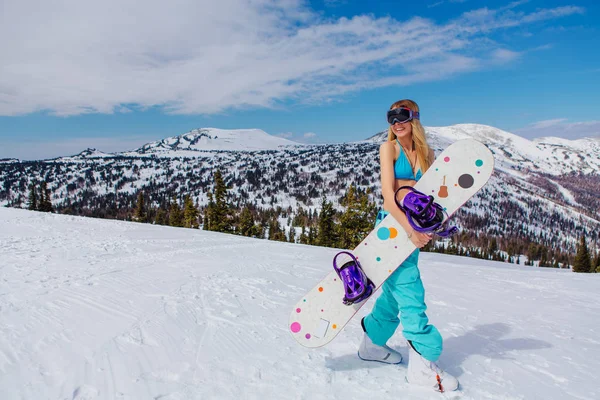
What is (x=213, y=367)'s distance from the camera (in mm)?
3059

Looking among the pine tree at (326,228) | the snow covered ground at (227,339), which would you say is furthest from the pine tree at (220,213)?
the snow covered ground at (227,339)

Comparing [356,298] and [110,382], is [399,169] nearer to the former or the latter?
[356,298]

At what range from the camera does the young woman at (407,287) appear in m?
2.88

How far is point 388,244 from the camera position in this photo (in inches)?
120

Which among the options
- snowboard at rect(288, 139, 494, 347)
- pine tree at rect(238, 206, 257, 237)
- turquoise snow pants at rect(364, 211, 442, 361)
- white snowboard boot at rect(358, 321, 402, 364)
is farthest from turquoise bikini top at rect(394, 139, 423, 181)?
pine tree at rect(238, 206, 257, 237)

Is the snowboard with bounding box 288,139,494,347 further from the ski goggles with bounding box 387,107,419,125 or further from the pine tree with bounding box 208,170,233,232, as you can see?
the pine tree with bounding box 208,170,233,232

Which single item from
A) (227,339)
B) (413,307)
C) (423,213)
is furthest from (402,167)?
(227,339)

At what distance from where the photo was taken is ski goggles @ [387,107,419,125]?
120 inches

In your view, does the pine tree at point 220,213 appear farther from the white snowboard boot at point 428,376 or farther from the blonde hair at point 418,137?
the white snowboard boot at point 428,376

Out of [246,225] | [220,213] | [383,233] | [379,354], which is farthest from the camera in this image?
[246,225]

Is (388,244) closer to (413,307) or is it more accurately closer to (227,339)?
(413,307)

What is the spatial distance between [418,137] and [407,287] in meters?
1.44

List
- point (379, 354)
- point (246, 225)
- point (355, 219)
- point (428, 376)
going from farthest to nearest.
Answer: point (246, 225), point (355, 219), point (379, 354), point (428, 376)

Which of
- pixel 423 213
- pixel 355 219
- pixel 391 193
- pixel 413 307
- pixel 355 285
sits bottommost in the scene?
pixel 413 307
